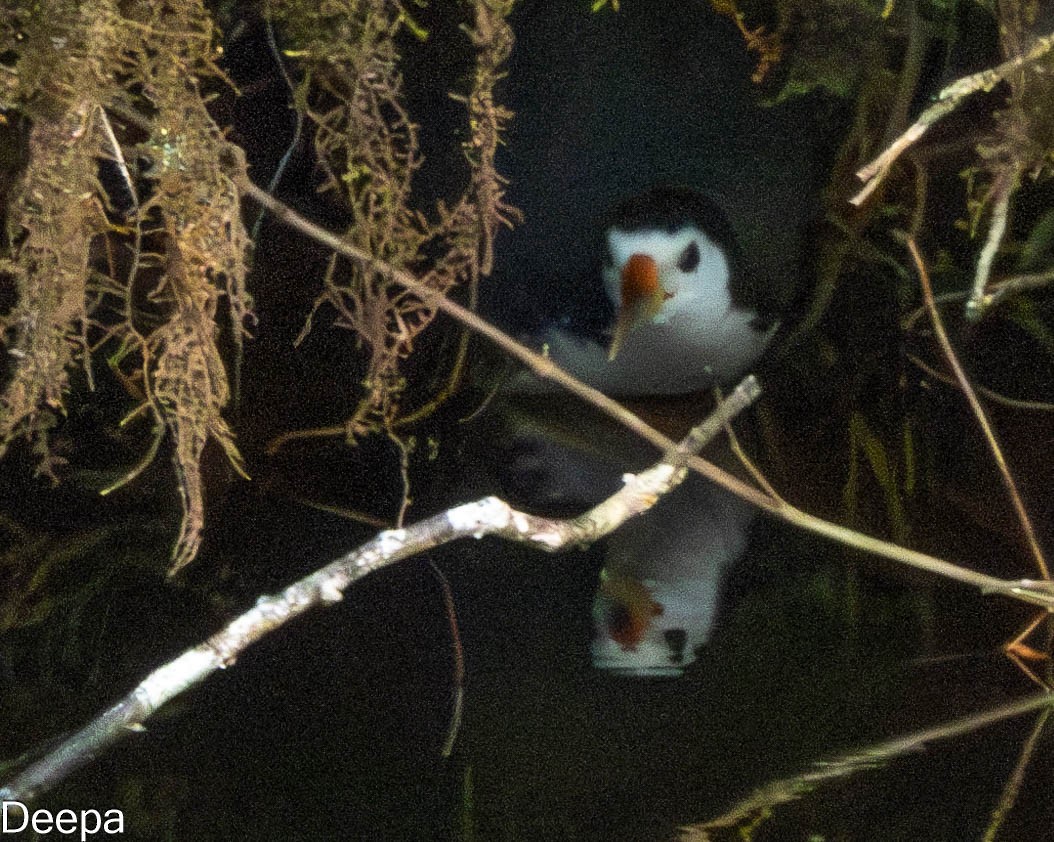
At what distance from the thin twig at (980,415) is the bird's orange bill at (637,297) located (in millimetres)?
287

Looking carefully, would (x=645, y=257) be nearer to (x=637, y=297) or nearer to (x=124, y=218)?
(x=637, y=297)

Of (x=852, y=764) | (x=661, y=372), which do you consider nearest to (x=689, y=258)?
(x=661, y=372)

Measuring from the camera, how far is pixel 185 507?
100 centimetres

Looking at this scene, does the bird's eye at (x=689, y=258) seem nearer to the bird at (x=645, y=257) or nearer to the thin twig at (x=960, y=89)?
the bird at (x=645, y=257)

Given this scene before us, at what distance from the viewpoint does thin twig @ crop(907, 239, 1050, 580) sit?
1040 mm

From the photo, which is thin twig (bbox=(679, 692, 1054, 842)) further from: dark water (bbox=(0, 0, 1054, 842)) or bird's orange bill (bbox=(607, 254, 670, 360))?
bird's orange bill (bbox=(607, 254, 670, 360))

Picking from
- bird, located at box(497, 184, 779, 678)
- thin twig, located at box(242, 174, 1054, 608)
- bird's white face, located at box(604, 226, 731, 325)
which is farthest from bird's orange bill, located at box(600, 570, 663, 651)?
bird's white face, located at box(604, 226, 731, 325)

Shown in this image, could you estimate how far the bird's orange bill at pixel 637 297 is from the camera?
3.71ft

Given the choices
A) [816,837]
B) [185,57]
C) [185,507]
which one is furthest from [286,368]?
[816,837]

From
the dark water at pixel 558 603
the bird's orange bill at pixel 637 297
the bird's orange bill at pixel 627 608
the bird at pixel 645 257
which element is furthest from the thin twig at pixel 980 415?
the bird's orange bill at pixel 627 608

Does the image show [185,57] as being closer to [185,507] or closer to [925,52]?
[185,507]

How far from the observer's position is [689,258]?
115cm

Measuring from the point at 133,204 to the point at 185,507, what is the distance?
311 mm

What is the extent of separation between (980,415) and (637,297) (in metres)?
0.40
